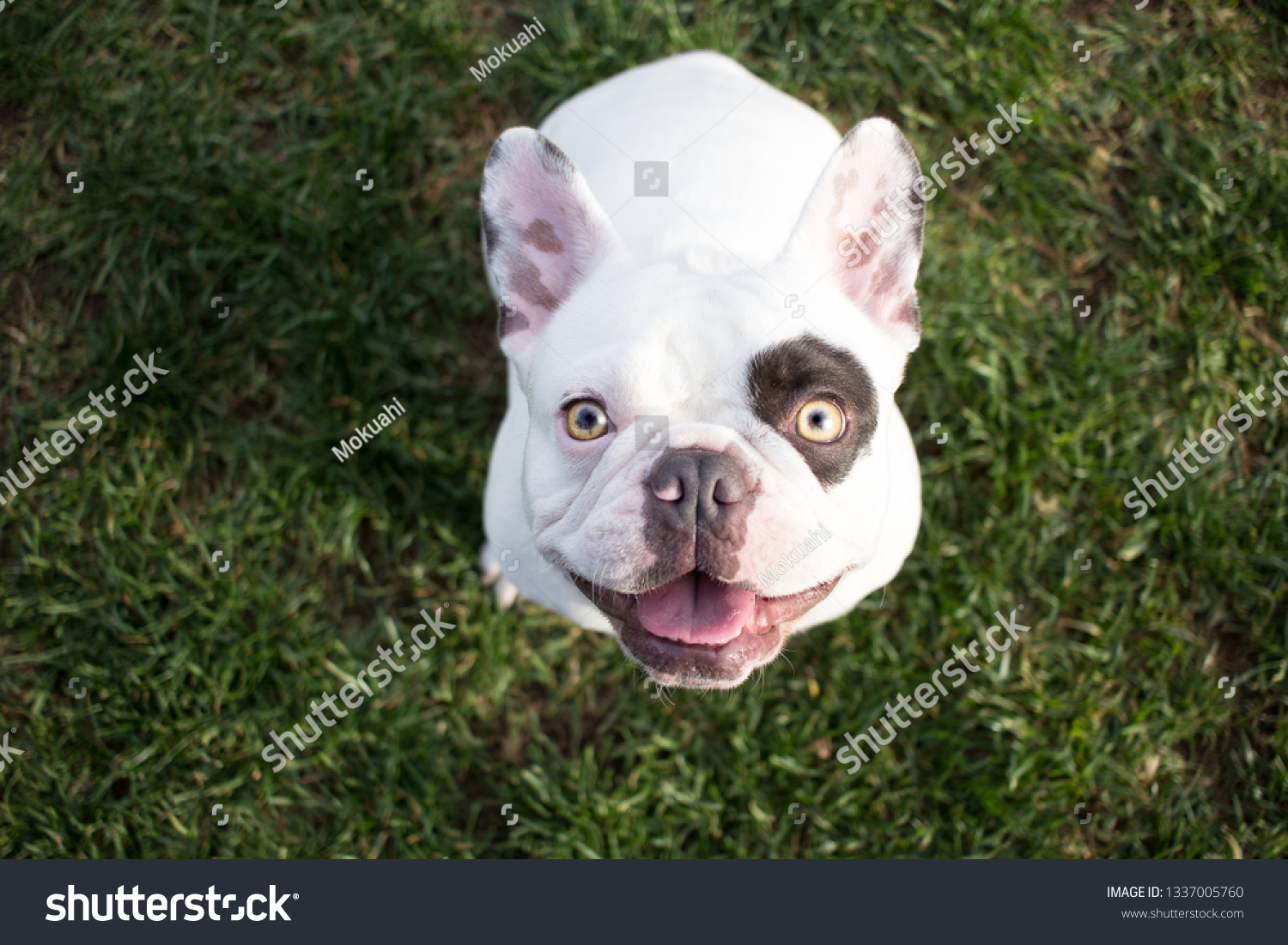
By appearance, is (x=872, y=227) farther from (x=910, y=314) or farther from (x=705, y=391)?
(x=705, y=391)

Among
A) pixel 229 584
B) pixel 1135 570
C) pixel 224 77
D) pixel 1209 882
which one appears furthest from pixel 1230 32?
pixel 229 584

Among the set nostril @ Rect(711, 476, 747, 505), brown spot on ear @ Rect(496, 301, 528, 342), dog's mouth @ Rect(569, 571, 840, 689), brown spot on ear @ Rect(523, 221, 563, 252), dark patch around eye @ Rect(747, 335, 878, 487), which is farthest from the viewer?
brown spot on ear @ Rect(496, 301, 528, 342)

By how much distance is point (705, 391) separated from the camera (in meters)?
2.44

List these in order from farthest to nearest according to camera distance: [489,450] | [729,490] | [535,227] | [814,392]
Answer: [489,450], [535,227], [814,392], [729,490]

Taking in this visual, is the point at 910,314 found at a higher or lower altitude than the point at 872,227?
lower

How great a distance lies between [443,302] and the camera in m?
4.39

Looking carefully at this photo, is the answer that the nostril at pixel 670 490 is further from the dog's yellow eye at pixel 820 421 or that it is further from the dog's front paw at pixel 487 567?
the dog's front paw at pixel 487 567

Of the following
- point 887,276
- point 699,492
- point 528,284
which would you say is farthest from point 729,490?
point 528,284

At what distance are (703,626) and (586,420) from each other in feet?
2.21

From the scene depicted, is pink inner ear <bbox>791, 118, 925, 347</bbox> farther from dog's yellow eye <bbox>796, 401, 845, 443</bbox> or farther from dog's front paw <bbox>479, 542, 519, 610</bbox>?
dog's front paw <bbox>479, 542, 519, 610</bbox>

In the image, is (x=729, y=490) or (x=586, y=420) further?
(x=586, y=420)

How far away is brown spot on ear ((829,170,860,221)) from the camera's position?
8.09 feet

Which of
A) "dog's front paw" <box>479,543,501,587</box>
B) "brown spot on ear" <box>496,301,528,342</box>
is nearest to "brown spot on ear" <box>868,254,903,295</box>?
"brown spot on ear" <box>496,301,528,342</box>

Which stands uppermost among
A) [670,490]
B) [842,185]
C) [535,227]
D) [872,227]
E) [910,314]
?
[535,227]
